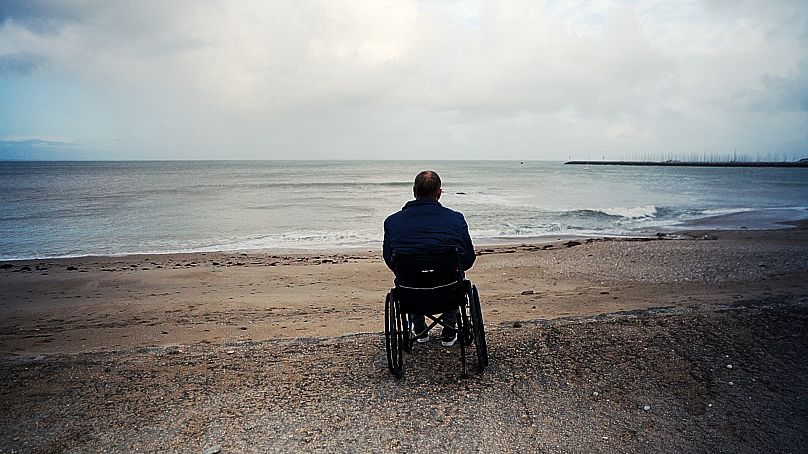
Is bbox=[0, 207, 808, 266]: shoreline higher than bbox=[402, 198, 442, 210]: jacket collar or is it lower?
lower

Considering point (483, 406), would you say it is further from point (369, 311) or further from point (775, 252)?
point (775, 252)

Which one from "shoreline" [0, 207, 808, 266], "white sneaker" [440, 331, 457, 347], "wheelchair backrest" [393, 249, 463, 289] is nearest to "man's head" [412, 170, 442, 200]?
"wheelchair backrest" [393, 249, 463, 289]

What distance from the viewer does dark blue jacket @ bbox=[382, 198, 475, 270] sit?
3867 mm

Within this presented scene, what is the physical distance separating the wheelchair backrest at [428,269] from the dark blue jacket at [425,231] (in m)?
0.09

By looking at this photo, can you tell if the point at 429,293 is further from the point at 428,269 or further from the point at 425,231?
the point at 425,231

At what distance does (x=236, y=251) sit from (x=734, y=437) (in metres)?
14.0

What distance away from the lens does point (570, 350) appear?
4520mm

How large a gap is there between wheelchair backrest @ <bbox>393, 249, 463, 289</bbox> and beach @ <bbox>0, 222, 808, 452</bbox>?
785 mm

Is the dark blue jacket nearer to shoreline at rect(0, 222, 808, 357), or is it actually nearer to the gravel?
the gravel

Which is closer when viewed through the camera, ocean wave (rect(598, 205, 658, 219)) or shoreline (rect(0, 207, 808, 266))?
shoreline (rect(0, 207, 808, 266))

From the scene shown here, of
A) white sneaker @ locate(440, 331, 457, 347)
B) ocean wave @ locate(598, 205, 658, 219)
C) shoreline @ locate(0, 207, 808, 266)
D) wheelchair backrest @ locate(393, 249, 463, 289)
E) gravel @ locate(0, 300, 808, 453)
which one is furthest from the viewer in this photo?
ocean wave @ locate(598, 205, 658, 219)

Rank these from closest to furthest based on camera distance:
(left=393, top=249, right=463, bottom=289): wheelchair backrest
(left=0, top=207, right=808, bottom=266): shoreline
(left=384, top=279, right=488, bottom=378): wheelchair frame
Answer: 1. (left=393, top=249, right=463, bottom=289): wheelchair backrest
2. (left=384, top=279, right=488, bottom=378): wheelchair frame
3. (left=0, top=207, right=808, bottom=266): shoreline

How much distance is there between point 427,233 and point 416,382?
1.12 meters

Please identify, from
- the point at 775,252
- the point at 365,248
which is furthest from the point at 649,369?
the point at 365,248
